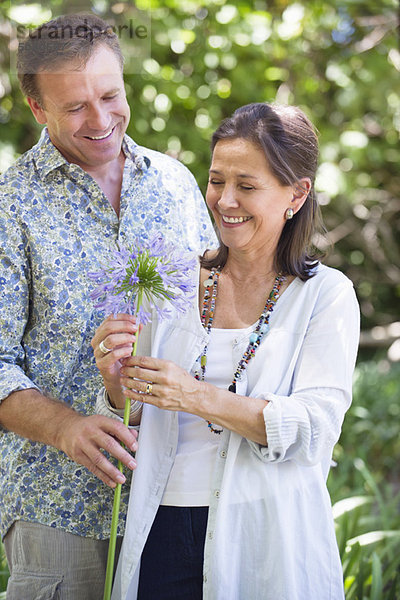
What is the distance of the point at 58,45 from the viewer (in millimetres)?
2057

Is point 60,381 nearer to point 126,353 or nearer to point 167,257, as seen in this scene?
point 126,353

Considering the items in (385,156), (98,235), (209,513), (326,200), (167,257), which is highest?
(385,156)

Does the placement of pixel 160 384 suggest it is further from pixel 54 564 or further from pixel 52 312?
pixel 54 564

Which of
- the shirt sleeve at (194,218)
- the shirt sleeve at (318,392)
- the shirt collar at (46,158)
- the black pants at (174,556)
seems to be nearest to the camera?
the shirt sleeve at (318,392)

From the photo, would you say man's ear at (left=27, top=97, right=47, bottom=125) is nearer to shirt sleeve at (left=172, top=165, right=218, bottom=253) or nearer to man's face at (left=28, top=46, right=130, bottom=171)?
man's face at (left=28, top=46, right=130, bottom=171)

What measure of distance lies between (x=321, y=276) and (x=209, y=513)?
0.66 metres

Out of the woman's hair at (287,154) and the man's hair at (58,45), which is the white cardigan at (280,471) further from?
the man's hair at (58,45)

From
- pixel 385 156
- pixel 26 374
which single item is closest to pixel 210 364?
pixel 26 374

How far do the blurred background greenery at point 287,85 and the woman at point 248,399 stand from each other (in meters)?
1.90

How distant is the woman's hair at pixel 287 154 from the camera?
6.21 feet

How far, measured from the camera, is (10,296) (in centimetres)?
200

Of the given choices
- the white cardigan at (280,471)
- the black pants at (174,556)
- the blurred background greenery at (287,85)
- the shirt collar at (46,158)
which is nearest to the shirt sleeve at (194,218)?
the shirt collar at (46,158)

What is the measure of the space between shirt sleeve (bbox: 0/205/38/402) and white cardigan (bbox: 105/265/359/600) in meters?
0.43

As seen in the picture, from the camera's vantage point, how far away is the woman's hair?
1894mm
